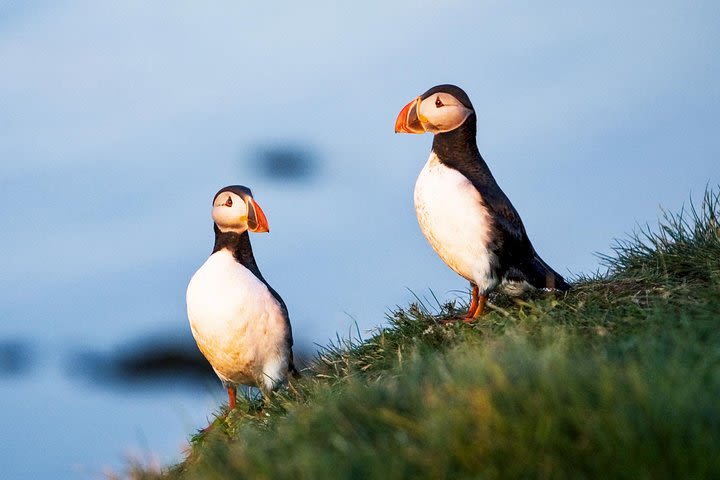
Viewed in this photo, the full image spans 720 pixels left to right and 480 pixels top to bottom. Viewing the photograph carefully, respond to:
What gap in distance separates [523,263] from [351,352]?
68.3 inches

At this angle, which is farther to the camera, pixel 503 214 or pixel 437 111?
pixel 437 111

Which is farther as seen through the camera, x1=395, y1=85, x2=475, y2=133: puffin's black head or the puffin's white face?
x1=395, y1=85, x2=475, y2=133: puffin's black head

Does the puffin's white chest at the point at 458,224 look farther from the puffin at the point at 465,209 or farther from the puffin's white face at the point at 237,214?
the puffin's white face at the point at 237,214

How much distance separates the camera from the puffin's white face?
7867 mm

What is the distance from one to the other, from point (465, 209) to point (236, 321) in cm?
206

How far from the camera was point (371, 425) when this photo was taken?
4590 mm

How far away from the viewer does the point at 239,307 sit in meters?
7.75

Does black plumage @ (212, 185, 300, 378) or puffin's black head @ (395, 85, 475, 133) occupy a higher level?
puffin's black head @ (395, 85, 475, 133)

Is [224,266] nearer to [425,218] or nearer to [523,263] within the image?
[425,218]

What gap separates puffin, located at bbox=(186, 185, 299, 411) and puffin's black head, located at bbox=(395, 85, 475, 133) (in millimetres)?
1530

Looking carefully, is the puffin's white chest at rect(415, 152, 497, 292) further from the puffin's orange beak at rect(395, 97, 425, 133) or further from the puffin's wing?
the puffin's orange beak at rect(395, 97, 425, 133)

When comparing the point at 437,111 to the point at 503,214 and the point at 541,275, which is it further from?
the point at 541,275

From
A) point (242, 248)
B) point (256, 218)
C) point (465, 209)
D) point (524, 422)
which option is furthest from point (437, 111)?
point (524, 422)

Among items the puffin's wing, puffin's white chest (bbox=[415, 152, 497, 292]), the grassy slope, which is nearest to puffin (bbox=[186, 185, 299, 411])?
puffin's white chest (bbox=[415, 152, 497, 292])
